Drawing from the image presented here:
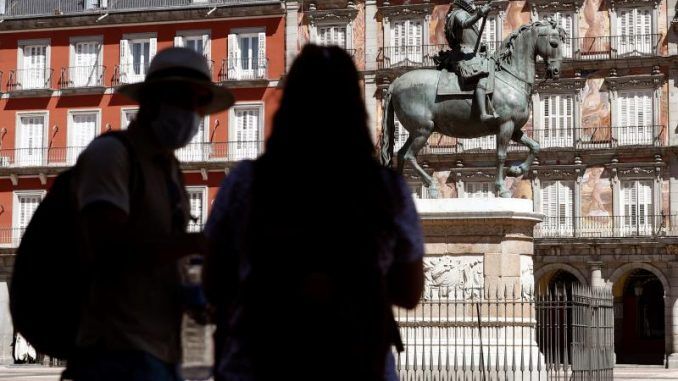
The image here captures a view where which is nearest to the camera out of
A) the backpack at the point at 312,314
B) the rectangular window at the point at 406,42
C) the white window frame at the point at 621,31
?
the backpack at the point at 312,314

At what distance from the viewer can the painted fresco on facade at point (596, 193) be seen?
38531 mm

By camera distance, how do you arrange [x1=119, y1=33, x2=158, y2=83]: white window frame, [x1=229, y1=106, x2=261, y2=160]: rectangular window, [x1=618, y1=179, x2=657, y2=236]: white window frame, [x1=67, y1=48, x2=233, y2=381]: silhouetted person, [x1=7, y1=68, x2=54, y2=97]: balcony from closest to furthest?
[x1=67, y1=48, x2=233, y2=381]: silhouetted person, [x1=618, y1=179, x2=657, y2=236]: white window frame, [x1=229, y1=106, x2=261, y2=160]: rectangular window, [x1=119, y1=33, x2=158, y2=83]: white window frame, [x1=7, y1=68, x2=54, y2=97]: balcony

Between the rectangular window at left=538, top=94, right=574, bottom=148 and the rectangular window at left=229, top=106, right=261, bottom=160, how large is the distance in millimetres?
9173

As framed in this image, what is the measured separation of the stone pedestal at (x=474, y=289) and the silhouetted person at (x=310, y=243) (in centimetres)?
965

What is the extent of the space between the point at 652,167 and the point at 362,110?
118 feet

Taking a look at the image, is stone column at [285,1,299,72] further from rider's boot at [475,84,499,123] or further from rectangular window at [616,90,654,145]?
rider's boot at [475,84,499,123]

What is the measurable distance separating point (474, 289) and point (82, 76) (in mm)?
31405

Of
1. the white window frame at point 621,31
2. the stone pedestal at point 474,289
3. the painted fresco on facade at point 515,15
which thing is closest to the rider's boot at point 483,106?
the stone pedestal at point 474,289

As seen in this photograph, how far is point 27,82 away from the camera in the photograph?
43.0 meters

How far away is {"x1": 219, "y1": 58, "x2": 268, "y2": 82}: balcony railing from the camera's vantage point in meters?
41.0

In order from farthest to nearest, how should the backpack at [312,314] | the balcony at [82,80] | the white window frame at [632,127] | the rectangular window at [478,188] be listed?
the balcony at [82,80] < the rectangular window at [478,188] < the white window frame at [632,127] < the backpack at [312,314]

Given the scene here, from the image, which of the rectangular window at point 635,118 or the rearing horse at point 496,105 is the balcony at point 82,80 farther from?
the rearing horse at point 496,105

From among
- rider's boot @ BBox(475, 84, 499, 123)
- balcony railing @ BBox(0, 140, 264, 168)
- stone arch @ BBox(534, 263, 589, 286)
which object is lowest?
stone arch @ BBox(534, 263, 589, 286)

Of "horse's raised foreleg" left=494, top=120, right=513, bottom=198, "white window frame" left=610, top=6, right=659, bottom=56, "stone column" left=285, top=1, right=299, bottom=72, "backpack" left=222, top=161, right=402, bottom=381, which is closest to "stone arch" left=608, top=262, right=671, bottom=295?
"white window frame" left=610, top=6, right=659, bottom=56
